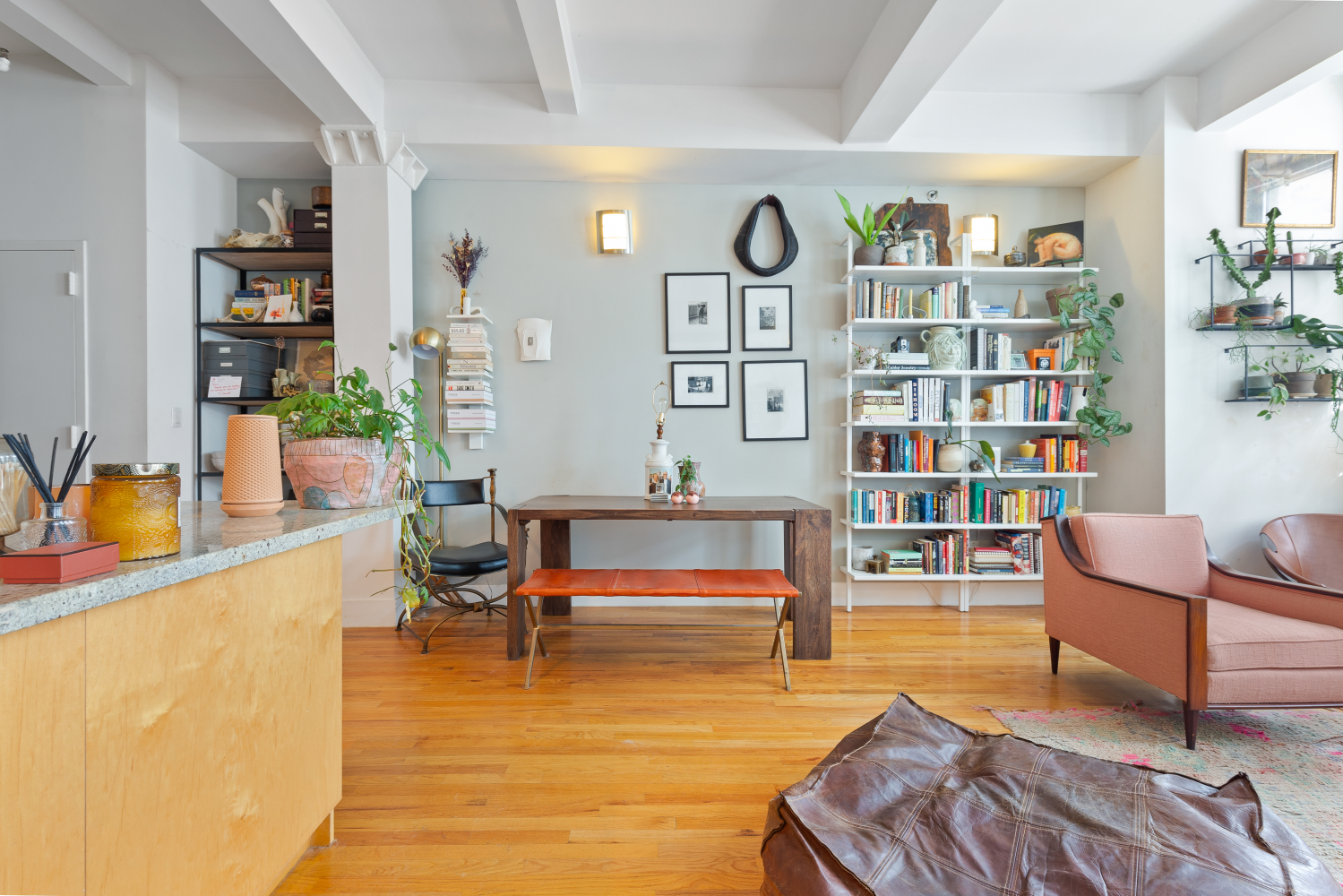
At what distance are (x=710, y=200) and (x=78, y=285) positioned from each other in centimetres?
391

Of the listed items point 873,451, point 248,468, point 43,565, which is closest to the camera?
point 43,565

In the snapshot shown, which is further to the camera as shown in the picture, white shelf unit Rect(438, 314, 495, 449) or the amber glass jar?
white shelf unit Rect(438, 314, 495, 449)

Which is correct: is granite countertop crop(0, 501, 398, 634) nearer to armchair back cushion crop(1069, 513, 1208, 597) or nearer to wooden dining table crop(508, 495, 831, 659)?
wooden dining table crop(508, 495, 831, 659)

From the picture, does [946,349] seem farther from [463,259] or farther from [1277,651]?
[463,259]

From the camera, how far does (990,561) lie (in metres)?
4.35

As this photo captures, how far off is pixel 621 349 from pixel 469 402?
1126 millimetres

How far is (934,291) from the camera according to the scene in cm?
436

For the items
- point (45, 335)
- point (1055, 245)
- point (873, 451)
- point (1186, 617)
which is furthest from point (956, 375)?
point (45, 335)

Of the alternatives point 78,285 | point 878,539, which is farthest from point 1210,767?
point 78,285

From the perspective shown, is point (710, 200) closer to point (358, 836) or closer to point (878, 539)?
point (878, 539)

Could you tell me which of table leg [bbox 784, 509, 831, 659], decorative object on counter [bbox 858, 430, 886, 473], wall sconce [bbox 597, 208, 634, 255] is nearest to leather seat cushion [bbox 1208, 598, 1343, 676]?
table leg [bbox 784, 509, 831, 659]

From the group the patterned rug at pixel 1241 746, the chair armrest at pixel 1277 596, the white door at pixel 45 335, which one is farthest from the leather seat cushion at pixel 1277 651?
the white door at pixel 45 335

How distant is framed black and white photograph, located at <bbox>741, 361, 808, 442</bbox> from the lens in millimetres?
4543

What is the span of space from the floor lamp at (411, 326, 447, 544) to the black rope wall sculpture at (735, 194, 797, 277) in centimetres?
217
